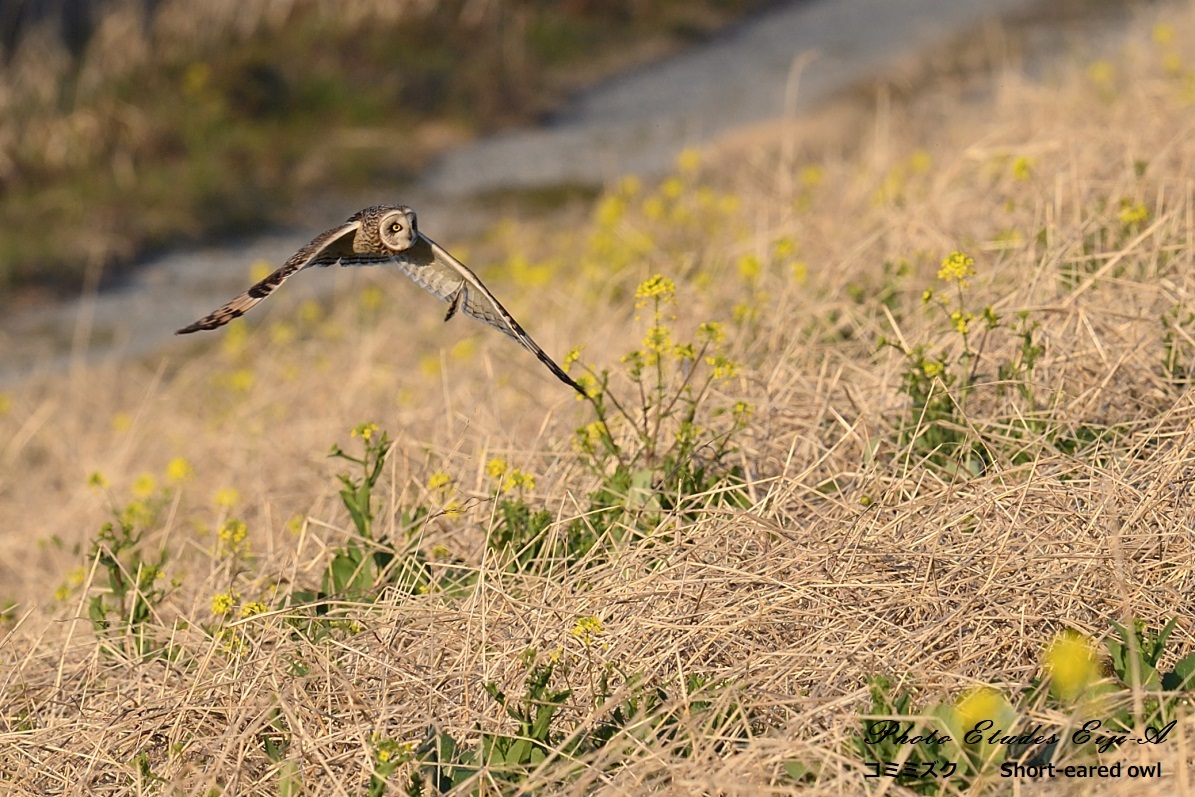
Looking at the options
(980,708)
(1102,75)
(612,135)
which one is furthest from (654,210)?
(612,135)

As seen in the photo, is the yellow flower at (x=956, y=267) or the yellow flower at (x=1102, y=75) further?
the yellow flower at (x=1102, y=75)

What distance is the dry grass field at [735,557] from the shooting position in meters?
2.89

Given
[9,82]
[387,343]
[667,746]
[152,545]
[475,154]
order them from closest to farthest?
[667,746]
[152,545]
[387,343]
[9,82]
[475,154]

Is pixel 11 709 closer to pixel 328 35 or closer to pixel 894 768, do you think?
pixel 894 768

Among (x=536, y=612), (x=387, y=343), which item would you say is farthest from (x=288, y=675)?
(x=387, y=343)

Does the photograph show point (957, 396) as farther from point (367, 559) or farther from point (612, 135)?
point (612, 135)

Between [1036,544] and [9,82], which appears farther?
[9,82]

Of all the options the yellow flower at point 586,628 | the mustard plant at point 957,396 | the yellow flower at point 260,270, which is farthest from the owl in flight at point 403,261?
the yellow flower at point 260,270

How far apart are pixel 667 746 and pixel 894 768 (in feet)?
1.49

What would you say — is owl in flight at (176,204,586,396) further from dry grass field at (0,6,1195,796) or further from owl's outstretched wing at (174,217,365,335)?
dry grass field at (0,6,1195,796)

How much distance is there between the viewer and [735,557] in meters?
3.44

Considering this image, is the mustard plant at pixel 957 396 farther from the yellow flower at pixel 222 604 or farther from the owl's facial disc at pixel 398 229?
the yellow flower at pixel 222 604

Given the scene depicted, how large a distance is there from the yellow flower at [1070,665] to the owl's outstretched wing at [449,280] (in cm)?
129

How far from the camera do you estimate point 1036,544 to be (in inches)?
128
